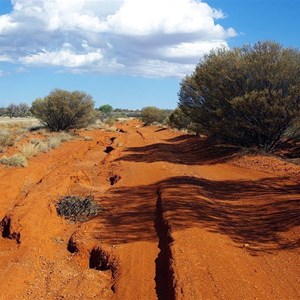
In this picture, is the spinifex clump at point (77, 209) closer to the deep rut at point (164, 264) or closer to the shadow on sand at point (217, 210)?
the shadow on sand at point (217, 210)

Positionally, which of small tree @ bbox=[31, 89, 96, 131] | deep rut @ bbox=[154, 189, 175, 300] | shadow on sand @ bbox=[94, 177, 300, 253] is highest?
small tree @ bbox=[31, 89, 96, 131]

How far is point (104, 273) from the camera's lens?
8250 millimetres

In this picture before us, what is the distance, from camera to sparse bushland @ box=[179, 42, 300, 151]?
2225 centimetres

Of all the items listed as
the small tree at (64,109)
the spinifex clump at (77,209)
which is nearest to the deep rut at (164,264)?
the spinifex clump at (77,209)

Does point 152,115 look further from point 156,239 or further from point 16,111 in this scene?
point 156,239

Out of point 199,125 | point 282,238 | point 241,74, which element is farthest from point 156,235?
point 199,125

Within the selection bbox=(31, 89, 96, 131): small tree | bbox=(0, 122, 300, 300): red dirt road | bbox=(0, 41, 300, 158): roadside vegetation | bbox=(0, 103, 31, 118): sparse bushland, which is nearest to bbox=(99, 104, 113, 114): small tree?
bbox=(0, 103, 31, 118): sparse bushland

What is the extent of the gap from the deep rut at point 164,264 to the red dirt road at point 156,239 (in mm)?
26

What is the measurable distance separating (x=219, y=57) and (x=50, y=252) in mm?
19338

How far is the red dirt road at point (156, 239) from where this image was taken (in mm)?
A: 7281

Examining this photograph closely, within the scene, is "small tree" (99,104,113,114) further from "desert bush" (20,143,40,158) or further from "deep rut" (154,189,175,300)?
"deep rut" (154,189,175,300)

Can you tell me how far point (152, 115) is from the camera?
3098 inches

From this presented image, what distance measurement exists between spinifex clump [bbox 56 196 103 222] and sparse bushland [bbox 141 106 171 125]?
65.6m

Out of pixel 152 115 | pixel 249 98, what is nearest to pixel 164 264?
pixel 249 98
